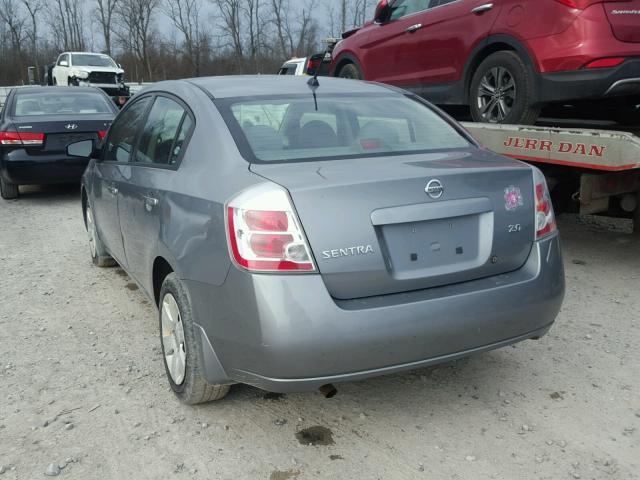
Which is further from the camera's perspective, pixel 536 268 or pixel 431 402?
pixel 431 402

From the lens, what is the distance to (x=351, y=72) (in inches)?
334

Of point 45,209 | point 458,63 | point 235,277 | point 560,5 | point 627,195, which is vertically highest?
point 560,5

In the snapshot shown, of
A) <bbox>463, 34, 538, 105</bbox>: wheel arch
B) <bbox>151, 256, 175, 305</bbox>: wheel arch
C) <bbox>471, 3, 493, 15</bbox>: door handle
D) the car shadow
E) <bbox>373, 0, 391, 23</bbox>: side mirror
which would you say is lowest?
the car shadow

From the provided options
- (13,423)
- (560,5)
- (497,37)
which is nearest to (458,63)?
(497,37)

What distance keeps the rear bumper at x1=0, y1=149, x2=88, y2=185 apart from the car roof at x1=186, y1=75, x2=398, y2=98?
5328mm

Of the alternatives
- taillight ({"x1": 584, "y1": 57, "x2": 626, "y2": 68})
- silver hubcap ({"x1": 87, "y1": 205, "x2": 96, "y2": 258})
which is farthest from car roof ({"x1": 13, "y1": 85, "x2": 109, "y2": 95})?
taillight ({"x1": 584, "y1": 57, "x2": 626, "y2": 68})

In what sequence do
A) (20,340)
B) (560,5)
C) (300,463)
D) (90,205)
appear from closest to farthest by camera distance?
1. (300,463)
2. (20,340)
3. (560,5)
4. (90,205)

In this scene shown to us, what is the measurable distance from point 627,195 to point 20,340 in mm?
4776

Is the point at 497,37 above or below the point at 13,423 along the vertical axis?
above

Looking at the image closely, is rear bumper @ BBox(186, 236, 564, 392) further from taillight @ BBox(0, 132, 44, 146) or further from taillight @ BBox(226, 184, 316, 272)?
taillight @ BBox(0, 132, 44, 146)

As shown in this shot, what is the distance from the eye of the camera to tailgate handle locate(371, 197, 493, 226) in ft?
8.21

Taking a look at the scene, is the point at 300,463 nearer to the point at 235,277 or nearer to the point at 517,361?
the point at 235,277

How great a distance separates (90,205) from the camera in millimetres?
5141

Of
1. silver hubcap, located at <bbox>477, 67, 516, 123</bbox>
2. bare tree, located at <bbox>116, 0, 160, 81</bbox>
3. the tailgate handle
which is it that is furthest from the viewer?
bare tree, located at <bbox>116, 0, 160, 81</bbox>
